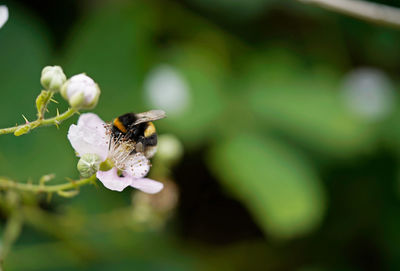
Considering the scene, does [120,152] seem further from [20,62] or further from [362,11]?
[20,62]

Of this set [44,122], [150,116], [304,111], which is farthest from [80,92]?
[304,111]

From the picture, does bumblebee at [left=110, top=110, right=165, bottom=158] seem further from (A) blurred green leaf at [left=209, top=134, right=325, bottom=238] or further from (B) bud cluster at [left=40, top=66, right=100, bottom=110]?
(A) blurred green leaf at [left=209, top=134, right=325, bottom=238]

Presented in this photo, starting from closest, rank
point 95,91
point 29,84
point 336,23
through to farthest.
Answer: point 95,91, point 29,84, point 336,23

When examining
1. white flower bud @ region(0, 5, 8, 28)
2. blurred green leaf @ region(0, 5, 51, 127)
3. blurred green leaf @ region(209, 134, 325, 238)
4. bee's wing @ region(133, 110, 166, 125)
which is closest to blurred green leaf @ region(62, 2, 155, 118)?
blurred green leaf @ region(0, 5, 51, 127)

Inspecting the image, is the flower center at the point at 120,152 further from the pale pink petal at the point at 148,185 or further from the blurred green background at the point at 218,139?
the blurred green background at the point at 218,139

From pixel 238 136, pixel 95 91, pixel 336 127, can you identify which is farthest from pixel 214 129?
pixel 95 91

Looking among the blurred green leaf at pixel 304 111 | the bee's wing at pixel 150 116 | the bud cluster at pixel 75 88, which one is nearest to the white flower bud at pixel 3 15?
the bud cluster at pixel 75 88

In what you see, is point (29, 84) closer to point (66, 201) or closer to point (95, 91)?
point (66, 201)
